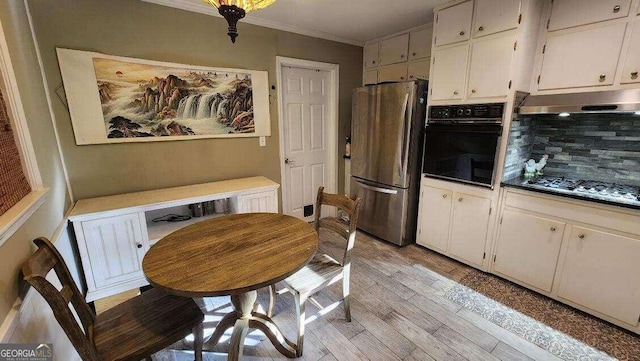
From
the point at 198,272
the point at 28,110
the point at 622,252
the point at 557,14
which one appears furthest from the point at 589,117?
the point at 28,110

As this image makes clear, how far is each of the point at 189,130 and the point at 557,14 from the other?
10.4 feet

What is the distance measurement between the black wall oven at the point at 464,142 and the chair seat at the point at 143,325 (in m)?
2.33

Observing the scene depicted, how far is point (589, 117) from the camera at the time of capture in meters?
2.10

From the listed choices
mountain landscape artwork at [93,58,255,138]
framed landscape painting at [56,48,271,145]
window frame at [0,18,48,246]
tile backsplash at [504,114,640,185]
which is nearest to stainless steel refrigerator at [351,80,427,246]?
tile backsplash at [504,114,640,185]

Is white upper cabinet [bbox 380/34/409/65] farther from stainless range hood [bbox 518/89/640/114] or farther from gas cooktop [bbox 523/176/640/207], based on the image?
gas cooktop [bbox 523/176/640/207]

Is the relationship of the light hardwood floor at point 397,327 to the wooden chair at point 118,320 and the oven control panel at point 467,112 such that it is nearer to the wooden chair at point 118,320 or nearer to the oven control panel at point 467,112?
the wooden chair at point 118,320

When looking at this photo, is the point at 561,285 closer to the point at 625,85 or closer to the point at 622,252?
the point at 622,252

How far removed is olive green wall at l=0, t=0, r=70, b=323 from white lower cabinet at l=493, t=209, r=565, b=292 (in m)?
2.96

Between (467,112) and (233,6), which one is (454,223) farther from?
(233,6)

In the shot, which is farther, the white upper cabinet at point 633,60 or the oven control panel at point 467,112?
the oven control panel at point 467,112

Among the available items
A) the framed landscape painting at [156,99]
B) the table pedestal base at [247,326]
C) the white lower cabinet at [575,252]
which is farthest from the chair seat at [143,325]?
the white lower cabinet at [575,252]

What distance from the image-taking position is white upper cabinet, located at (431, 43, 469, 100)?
2.31 m

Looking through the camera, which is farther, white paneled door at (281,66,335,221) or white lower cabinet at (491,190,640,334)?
white paneled door at (281,66,335,221)

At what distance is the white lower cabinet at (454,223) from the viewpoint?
238 centimetres
